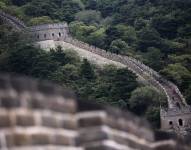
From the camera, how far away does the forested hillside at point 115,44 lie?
254 ft

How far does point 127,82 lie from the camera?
77.9 metres

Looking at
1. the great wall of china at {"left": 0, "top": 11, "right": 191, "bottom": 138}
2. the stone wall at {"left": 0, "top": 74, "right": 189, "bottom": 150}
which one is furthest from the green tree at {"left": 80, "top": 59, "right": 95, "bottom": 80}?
the stone wall at {"left": 0, "top": 74, "right": 189, "bottom": 150}

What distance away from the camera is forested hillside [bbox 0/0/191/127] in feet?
254

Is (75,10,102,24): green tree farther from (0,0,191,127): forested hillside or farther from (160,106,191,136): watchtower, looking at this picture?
(160,106,191,136): watchtower

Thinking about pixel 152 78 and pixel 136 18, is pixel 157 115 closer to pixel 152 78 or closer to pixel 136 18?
pixel 152 78

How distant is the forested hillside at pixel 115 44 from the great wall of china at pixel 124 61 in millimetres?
1299

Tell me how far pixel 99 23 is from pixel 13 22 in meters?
20.9

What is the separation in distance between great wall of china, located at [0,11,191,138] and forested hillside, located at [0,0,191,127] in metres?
1.30

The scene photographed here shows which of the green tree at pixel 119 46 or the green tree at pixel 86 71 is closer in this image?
the green tree at pixel 86 71

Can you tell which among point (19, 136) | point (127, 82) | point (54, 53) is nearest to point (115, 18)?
point (54, 53)

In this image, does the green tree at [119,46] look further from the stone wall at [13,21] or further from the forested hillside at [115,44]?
the stone wall at [13,21]

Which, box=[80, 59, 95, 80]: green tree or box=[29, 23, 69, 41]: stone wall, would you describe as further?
box=[29, 23, 69, 41]: stone wall

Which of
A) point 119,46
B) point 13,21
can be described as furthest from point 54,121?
point 13,21

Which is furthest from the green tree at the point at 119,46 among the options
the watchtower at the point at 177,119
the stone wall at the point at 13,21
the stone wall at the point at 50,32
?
the watchtower at the point at 177,119
